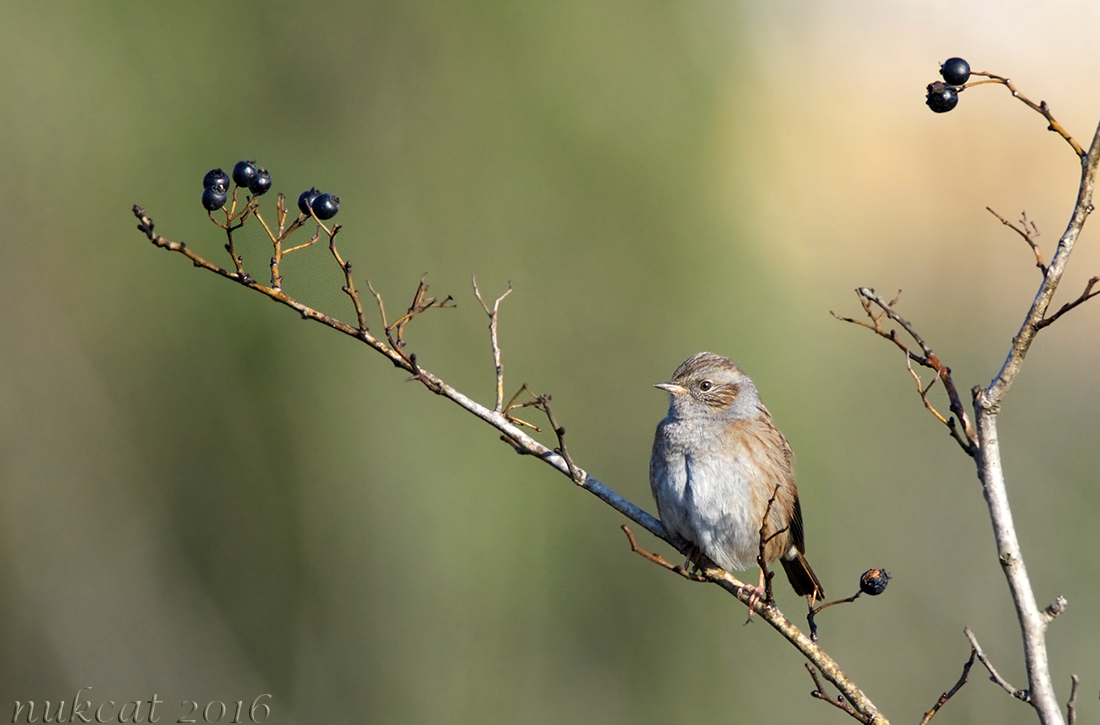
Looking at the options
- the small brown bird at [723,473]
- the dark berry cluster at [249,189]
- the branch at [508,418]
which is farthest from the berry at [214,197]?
the small brown bird at [723,473]

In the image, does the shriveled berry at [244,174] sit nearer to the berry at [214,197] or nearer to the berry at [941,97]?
the berry at [214,197]

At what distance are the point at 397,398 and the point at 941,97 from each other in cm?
649

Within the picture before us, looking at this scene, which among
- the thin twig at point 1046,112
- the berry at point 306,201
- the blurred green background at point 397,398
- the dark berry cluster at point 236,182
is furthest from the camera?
the blurred green background at point 397,398

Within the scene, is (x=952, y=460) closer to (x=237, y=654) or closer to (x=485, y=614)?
(x=485, y=614)

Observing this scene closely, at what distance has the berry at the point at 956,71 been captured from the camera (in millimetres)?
3102

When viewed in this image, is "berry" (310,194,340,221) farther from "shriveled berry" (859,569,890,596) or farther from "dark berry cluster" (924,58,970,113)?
"shriveled berry" (859,569,890,596)

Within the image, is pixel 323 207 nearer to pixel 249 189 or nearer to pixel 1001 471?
pixel 249 189

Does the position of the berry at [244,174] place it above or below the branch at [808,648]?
above

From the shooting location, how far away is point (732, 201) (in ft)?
35.7

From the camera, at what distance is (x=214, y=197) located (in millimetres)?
3223

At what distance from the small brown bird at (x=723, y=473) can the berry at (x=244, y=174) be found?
2501 millimetres

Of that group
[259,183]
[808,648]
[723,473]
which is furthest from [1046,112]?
[723,473]

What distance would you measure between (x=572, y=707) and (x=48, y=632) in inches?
174

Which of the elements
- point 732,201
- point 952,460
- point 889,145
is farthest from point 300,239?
point 889,145
